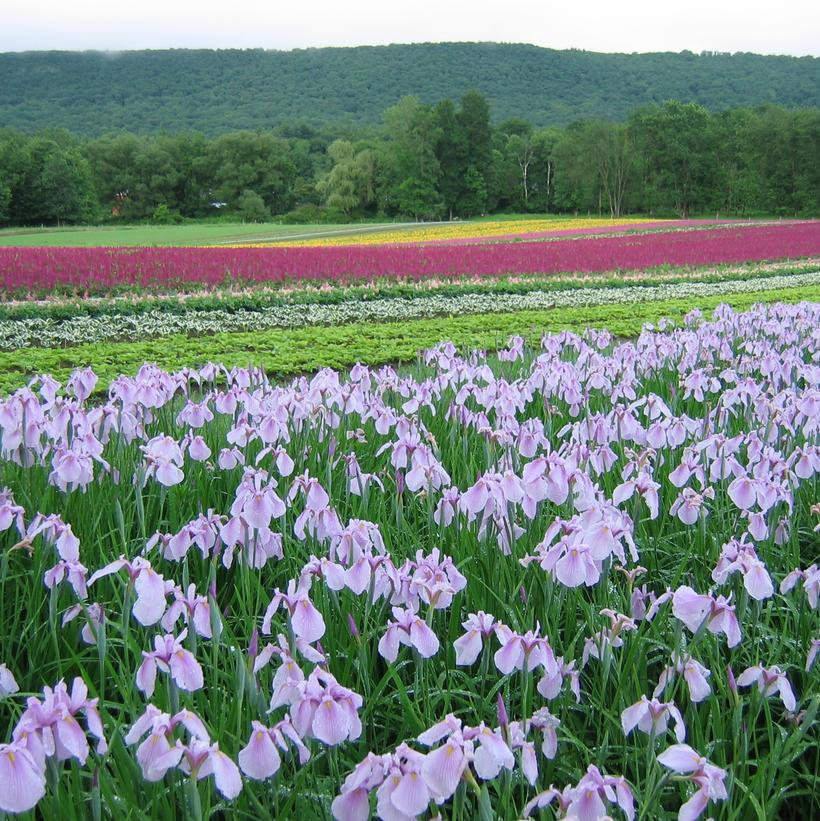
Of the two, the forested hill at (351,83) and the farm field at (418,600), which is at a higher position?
the forested hill at (351,83)

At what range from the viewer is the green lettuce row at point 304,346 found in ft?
31.7

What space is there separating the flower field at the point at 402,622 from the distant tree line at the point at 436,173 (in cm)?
6620

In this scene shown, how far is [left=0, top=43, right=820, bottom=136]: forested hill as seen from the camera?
4906 inches

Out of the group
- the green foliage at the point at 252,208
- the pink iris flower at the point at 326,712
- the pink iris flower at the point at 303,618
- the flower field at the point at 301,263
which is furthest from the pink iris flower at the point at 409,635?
the green foliage at the point at 252,208

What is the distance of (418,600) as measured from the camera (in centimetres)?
198

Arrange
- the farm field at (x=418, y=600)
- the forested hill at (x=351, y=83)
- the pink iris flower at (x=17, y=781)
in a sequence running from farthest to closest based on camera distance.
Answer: the forested hill at (x=351, y=83)
the farm field at (x=418, y=600)
the pink iris flower at (x=17, y=781)

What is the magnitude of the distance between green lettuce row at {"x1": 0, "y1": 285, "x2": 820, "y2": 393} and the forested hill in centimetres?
10765

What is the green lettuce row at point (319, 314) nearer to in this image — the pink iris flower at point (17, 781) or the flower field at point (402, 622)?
the flower field at point (402, 622)

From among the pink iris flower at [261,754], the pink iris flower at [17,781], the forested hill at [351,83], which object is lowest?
the pink iris flower at [261,754]

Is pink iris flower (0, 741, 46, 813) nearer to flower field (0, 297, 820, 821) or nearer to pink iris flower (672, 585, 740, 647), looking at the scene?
flower field (0, 297, 820, 821)

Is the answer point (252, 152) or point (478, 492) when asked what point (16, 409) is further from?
point (252, 152)

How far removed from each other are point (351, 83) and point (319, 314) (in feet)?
457

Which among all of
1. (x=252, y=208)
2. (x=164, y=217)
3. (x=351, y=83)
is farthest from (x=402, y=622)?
(x=351, y=83)

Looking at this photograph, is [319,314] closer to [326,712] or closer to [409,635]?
[409,635]
